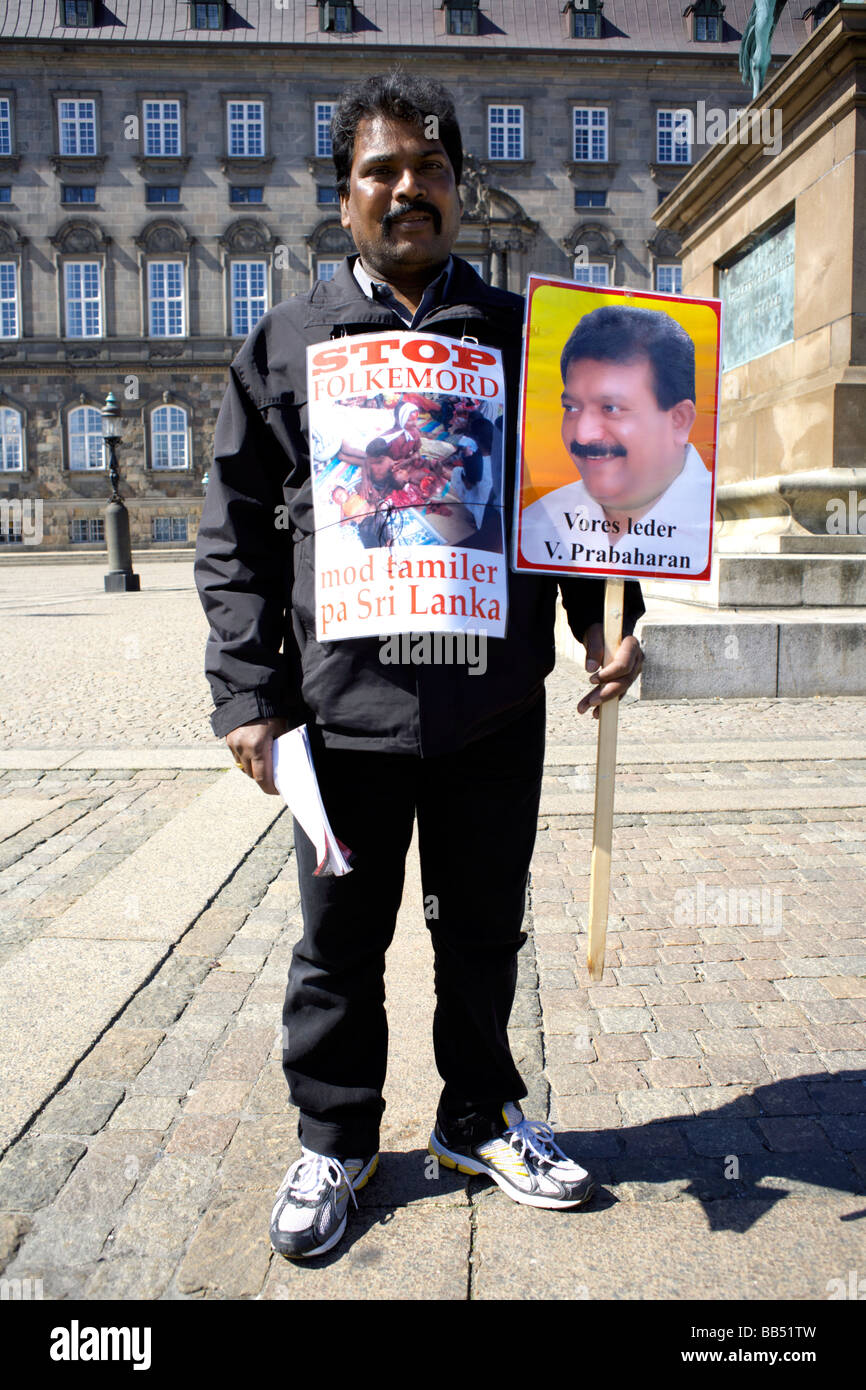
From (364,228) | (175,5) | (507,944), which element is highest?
(175,5)

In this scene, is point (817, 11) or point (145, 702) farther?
point (817, 11)

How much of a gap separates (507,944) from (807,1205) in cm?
77

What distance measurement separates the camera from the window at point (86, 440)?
1569 inches

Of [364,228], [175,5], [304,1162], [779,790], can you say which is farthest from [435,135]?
[175,5]

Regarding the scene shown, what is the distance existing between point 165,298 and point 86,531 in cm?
914

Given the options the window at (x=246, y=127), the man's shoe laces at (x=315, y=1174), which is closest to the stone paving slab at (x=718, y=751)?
the man's shoe laces at (x=315, y=1174)

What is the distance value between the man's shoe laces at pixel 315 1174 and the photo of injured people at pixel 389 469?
1212 millimetres

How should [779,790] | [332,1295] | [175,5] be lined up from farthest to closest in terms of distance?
[175,5] → [779,790] → [332,1295]

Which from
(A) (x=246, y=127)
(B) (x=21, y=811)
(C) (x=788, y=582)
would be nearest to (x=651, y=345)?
(B) (x=21, y=811)

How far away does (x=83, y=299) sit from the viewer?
39344 mm

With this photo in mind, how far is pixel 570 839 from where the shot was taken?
4488mm

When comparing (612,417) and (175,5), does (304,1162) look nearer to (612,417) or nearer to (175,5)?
(612,417)

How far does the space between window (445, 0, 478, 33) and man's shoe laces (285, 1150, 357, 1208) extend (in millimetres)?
44655

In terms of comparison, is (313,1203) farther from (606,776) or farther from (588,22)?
(588,22)
